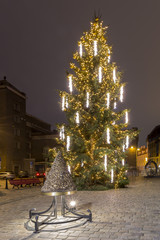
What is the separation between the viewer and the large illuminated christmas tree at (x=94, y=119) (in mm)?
20734

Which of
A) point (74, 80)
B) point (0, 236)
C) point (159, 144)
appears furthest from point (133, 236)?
point (159, 144)

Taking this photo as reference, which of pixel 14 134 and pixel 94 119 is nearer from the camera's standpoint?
pixel 94 119

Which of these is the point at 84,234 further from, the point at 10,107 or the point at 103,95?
the point at 10,107

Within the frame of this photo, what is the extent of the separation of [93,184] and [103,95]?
21.3 feet

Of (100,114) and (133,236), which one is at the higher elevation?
(100,114)

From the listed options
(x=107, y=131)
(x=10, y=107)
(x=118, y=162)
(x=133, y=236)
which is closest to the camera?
(x=133, y=236)

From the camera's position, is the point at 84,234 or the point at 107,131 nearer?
the point at 84,234

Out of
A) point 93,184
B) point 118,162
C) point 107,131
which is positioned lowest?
point 93,184

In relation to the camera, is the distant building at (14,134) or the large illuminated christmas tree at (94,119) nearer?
the large illuminated christmas tree at (94,119)

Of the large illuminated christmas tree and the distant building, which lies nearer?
the large illuminated christmas tree

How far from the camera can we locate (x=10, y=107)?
5603cm

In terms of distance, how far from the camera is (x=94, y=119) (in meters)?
21.0

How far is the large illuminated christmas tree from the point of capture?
20734 millimetres

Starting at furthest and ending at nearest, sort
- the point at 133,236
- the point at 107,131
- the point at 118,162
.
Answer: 1. the point at 118,162
2. the point at 107,131
3. the point at 133,236
